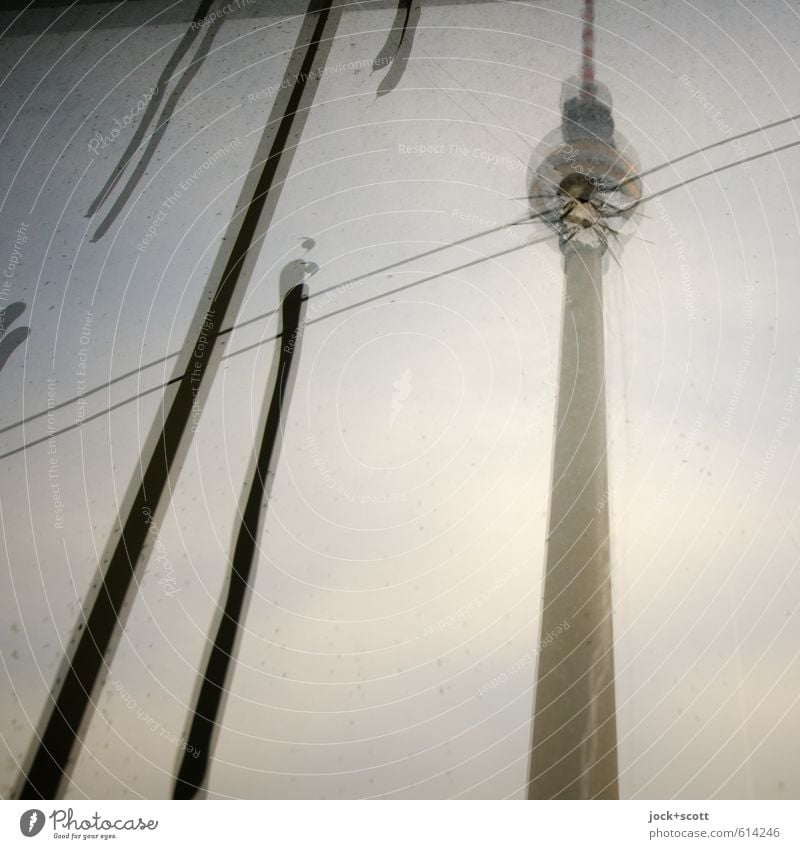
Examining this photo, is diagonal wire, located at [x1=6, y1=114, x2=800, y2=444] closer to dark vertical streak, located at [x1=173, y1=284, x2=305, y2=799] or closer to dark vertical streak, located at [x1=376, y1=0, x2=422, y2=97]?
dark vertical streak, located at [x1=173, y1=284, x2=305, y2=799]

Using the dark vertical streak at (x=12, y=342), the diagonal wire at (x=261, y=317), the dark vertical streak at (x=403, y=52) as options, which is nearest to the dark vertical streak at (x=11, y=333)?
the dark vertical streak at (x=12, y=342)

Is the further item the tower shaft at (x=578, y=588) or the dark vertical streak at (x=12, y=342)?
the dark vertical streak at (x=12, y=342)

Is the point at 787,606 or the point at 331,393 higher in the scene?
the point at 331,393

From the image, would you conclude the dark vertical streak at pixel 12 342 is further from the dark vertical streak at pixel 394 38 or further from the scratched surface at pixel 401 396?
the dark vertical streak at pixel 394 38

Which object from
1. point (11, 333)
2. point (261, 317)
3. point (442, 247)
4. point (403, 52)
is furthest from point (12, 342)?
point (403, 52)

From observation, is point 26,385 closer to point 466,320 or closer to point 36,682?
point 36,682

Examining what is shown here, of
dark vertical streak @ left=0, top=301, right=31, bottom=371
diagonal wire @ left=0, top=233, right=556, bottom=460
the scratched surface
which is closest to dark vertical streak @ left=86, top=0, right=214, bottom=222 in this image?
the scratched surface

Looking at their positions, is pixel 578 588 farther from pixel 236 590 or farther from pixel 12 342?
pixel 12 342

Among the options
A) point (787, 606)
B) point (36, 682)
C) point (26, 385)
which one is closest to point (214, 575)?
point (36, 682)
